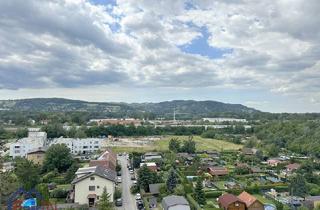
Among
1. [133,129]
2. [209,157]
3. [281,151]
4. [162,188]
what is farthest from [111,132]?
[162,188]

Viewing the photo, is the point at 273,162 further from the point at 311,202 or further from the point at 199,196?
the point at 199,196

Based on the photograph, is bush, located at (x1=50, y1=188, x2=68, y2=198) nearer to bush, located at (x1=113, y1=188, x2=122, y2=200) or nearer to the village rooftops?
bush, located at (x1=113, y1=188, x2=122, y2=200)

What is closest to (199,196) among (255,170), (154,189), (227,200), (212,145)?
(227,200)

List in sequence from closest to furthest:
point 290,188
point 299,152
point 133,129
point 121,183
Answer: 1. point 290,188
2. point 121,183
3. point 299,152
4. point 133,129

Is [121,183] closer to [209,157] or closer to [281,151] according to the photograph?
[209,157]

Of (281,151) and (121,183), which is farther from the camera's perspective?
(281,151)
